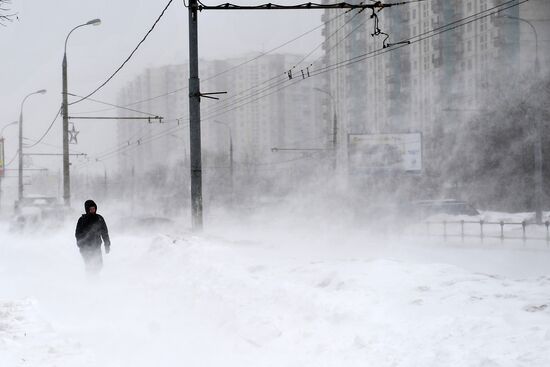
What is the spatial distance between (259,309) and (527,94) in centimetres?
2947

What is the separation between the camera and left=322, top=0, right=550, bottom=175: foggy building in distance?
44.5m

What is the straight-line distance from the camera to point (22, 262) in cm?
1599

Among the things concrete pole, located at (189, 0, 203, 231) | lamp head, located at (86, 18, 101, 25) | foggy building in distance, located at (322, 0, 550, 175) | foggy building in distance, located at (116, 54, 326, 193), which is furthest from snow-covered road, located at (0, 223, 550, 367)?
foggy building in distance, located at (116, 54, 326, 193)

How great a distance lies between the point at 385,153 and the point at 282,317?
29466mm

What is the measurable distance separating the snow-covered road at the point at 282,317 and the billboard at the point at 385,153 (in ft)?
81.2

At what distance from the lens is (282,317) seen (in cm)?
629

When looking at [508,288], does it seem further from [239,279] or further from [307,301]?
[239,279]

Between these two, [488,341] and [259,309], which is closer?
[488,341]

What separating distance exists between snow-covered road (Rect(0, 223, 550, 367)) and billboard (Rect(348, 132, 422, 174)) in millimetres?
24735

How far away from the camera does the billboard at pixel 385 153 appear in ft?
113

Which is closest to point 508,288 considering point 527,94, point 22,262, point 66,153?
point 22,262

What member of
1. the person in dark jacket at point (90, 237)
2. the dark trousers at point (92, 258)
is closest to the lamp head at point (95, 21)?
the person in dark jacket at point (90, 237)

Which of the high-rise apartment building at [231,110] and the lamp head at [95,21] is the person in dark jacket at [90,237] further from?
the high-rise apartment building at [231,110]

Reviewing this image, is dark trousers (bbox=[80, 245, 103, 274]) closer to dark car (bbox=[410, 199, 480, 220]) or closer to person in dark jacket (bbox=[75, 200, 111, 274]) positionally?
person in dark jacket (bbox=[75, 200, 111, 274])
